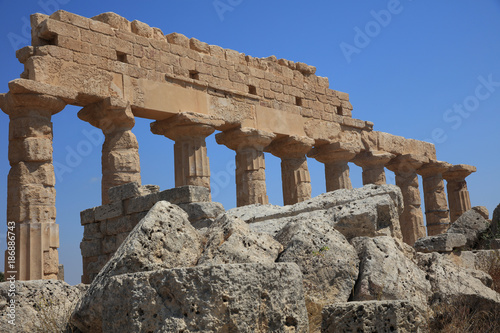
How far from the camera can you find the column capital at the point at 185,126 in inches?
501

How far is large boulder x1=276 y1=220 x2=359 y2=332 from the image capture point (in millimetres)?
4613

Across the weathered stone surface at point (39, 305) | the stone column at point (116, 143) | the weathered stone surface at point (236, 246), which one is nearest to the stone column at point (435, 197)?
the stone column at point (116, 143)

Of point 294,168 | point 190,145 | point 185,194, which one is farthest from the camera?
point 294,168

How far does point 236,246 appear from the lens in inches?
185

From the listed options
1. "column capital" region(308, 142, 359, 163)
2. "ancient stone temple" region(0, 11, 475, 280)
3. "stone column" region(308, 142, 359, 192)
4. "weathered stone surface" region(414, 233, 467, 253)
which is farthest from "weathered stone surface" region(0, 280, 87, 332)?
"stone column" region(308, 142, 359, 192)

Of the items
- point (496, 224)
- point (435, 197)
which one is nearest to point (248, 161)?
point (496, 224)

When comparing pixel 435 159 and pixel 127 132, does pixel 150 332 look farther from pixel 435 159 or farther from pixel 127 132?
pixel 435 159

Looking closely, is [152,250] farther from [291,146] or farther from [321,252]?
[291,146]

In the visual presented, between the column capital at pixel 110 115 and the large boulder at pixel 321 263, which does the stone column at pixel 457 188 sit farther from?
the large boulder at pixel 321 263

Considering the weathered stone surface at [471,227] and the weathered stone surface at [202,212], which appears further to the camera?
the weathered stone surface at [471,227]

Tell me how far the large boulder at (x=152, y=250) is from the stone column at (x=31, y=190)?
20.1 feet

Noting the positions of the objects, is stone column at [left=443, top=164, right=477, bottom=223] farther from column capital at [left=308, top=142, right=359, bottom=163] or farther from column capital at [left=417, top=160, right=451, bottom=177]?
column capital at [left=308, top=142, right=359, bottom=163]

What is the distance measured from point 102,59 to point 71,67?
29.9 inches

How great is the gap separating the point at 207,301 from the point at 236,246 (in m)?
1.16
